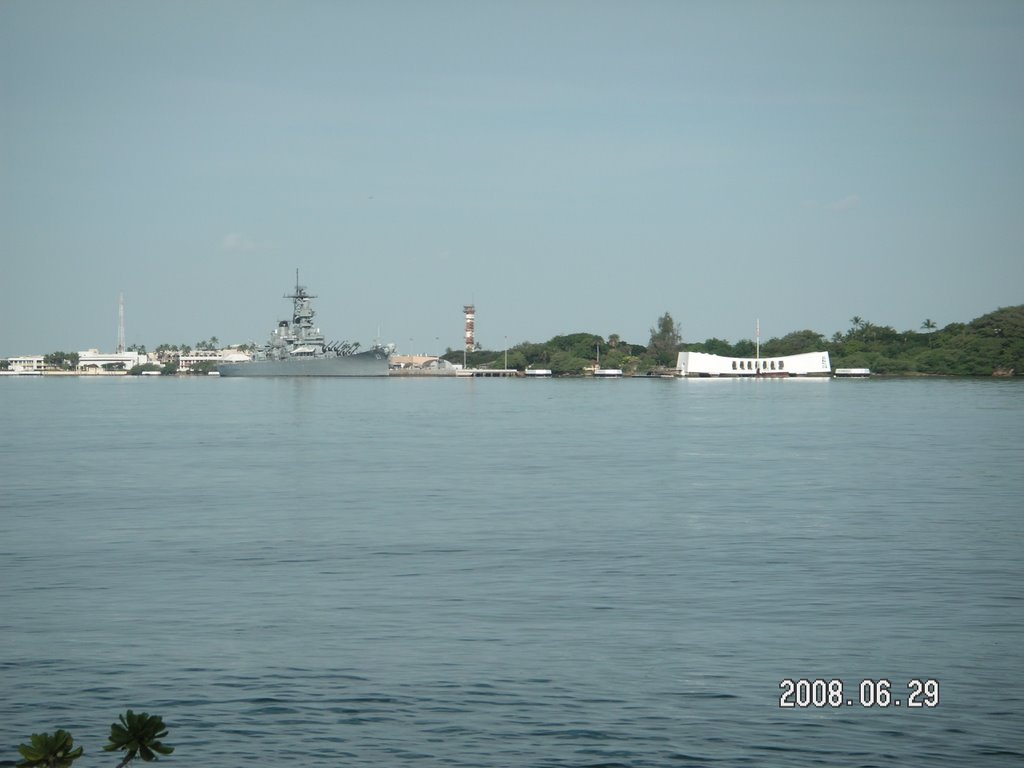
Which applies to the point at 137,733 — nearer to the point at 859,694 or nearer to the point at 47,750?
the point at 47,750

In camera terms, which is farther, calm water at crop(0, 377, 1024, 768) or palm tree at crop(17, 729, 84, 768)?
calm water at crop(0, 377, 1024, 768)

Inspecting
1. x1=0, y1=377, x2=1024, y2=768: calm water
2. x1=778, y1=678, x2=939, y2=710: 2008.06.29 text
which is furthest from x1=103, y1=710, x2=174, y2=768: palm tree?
x1=778, y1=678, x2=939, y2=710: 2008.06.29 text

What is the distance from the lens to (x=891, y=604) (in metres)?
19.1

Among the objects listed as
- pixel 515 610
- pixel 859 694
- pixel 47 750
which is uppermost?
pixel 47 750

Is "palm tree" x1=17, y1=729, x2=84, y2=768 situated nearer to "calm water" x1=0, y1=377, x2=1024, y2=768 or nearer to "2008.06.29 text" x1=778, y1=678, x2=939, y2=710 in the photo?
"calm water" x1=0, y1=377, x2=1024, y2=768

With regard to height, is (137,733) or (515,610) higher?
(137,733)

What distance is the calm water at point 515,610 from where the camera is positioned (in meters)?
13.0

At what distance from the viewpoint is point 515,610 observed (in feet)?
61.8

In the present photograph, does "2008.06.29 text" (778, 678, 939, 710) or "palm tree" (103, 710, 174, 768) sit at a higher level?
"palm tree" (103, 710, 174, 768)

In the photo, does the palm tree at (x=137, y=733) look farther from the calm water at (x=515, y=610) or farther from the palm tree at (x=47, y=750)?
the calm water at (x=515, y=610)

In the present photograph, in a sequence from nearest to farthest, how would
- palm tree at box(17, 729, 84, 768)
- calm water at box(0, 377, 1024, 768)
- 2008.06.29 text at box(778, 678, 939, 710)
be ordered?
palm tree at box(17, 729, 84, 768), calm water at box(0, 377, 1024, 768), 2008.06.29 text at box(778, 678, 939, 710)

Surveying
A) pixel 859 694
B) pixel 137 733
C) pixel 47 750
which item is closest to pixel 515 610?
pixel 859 694

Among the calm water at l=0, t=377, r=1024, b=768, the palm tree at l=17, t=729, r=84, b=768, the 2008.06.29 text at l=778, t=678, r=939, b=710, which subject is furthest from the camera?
the 2008.06.29 text at l=778, t=678, r=939, b=710

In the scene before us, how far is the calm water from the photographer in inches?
513
